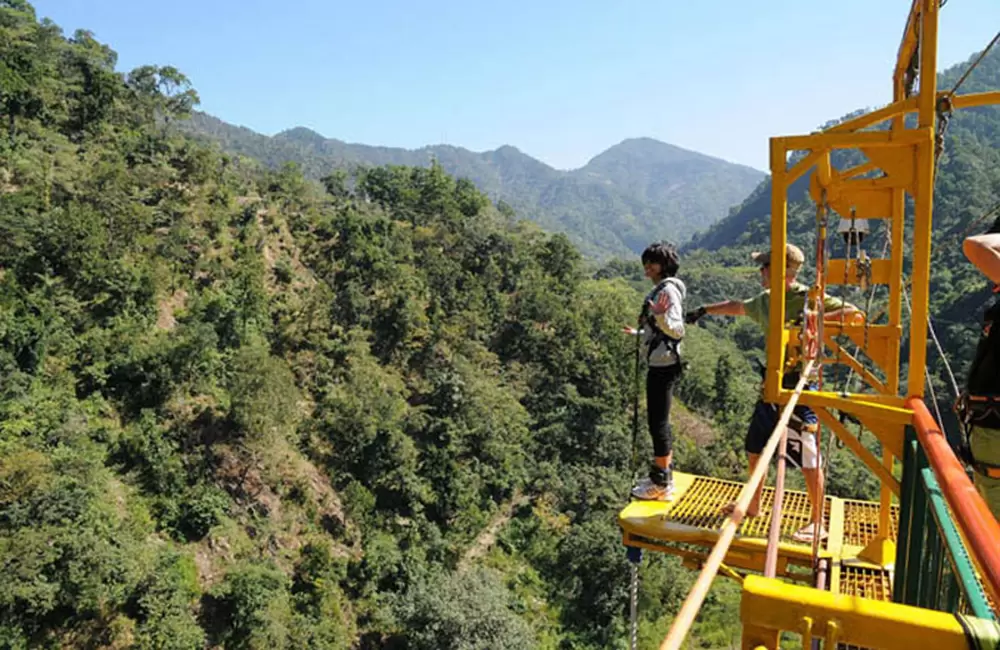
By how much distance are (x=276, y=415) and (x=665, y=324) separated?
1931cm

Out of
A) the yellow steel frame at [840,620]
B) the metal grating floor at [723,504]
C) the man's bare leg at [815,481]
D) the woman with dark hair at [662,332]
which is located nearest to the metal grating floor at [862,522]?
the metal grating floor at [723,504]

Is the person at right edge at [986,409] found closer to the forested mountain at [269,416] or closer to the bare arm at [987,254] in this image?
the bare arm at [987,254]

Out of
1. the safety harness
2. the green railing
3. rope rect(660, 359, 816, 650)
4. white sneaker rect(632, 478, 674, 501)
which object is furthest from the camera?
white sneaker rect(632, 478, 674, 501)

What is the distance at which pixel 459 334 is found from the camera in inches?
1102

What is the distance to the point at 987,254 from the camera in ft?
5.16

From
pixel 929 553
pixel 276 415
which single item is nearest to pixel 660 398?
pixel 929 553

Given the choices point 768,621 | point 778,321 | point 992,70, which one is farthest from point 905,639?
point 992,70

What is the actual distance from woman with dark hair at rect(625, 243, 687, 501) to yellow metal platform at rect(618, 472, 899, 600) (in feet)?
1.22

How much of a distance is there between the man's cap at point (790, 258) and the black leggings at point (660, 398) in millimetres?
695

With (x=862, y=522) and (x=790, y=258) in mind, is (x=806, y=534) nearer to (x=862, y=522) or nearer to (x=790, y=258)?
(x=862, y=522)

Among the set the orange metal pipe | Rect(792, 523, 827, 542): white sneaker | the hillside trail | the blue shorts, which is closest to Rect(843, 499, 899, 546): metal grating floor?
Rect(792, 523, 827, 542): white sneaker

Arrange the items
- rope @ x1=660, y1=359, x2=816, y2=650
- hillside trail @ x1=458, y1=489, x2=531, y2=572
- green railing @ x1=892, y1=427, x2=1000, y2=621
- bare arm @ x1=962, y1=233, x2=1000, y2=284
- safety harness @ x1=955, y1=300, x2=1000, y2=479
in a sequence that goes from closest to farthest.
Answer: rope @ x1=660, y1=359, x2=816, y2=650, green railing @ x1=892, y1=427, x2=1000, y2=621, bare arm @ x1=962, y1=233, x2=1000, y2=284, safety harness @ x1=955, y1=300, x2=1000, y2=479, hillside trail @ x1=458, y1=489, x2=531, y2=572

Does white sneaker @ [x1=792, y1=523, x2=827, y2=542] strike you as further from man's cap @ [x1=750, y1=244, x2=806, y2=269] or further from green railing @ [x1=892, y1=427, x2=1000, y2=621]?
man's cap @ [x1=750, y1=244, x2=806, y2=269]

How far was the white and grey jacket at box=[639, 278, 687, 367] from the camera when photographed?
3.32m
